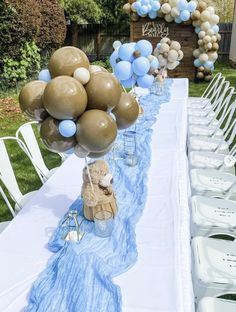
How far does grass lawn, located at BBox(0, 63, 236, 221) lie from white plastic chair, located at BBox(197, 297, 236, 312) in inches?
78.5

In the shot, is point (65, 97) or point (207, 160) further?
point (207, 160)

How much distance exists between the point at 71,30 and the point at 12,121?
27.9 feet

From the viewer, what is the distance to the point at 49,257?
1.31m

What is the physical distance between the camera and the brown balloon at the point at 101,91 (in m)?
1.17

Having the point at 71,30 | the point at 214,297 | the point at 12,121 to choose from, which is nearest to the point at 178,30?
the point at 12,121

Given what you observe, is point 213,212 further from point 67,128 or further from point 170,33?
point 170,33

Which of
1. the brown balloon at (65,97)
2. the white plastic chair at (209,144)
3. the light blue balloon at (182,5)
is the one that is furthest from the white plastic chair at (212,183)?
the light blue balloon at (182,5)

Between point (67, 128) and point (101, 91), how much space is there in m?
0.17

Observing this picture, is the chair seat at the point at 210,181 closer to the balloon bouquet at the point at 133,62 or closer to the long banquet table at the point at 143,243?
the long banquet table at the point at 143,243

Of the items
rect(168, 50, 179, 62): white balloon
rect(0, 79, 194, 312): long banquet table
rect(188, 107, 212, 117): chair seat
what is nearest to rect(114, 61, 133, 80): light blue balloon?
rect(0, 79, 194, 312): long banquet table

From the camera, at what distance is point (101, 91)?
3.84ft

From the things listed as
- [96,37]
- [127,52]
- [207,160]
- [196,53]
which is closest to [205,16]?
[196,53]

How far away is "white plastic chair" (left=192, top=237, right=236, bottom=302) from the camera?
4.98 ft

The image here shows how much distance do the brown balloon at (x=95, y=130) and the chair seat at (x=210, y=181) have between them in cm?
131
